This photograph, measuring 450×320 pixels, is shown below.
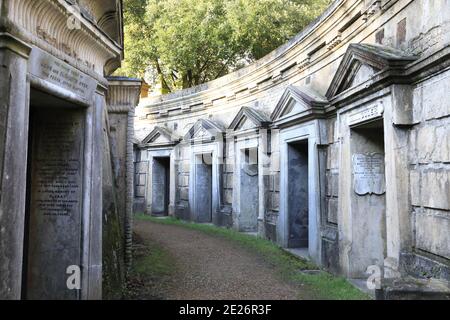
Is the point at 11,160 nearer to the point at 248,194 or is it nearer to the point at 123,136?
the point at 123,136

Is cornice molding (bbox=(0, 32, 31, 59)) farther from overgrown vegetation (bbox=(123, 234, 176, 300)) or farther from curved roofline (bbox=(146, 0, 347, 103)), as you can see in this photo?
curved roofline (bbox=(146, 0, 347, 103))

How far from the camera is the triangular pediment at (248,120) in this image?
928 centimetres

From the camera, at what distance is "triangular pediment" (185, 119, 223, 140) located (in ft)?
37.9

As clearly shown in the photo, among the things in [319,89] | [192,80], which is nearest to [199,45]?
[192,80]

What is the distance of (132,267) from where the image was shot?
254 inches

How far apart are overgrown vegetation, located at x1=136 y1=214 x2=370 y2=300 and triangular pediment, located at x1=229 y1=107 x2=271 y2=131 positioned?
8.70 ft

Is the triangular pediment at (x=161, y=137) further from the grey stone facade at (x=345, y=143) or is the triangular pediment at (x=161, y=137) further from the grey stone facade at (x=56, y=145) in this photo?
the grey stone facade at (x=56, y=145)

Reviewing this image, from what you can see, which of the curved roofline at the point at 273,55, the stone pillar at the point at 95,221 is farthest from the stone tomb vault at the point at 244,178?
the stone pillar at the point at 95,221

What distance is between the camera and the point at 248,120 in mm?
10070

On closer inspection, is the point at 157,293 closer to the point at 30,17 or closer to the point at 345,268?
the point at 345,268

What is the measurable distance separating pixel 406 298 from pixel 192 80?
49.5 ft

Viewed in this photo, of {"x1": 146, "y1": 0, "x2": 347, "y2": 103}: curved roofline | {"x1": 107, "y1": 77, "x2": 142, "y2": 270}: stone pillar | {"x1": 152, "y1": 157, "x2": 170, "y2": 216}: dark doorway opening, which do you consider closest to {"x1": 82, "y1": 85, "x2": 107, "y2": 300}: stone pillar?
{"x1": 107, "y1": 77, "x2": 142, "y2": 270}: stone pillar

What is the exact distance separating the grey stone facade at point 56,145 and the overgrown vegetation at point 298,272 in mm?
2742

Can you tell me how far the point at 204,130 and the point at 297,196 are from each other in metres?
4.62
